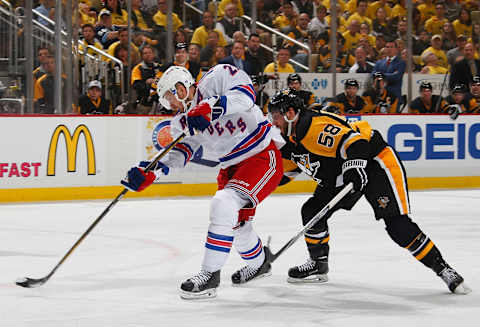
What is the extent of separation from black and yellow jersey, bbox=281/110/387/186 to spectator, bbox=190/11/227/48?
18.8ft

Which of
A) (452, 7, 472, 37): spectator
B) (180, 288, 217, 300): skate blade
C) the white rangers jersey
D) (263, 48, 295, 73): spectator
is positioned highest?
(452, 7, 472, 37): spectator

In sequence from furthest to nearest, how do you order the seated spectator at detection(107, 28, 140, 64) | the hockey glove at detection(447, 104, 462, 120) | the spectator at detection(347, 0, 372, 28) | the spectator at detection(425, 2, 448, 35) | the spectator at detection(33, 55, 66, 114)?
the spectator at detection(425, 2, 448, 35) → the spectator at detection(347, 0, 372, 28) → the hockey glove at detection(447, 104, 462, 120) → the seated spectator at detection(107, 28, 140, 64) → the spectator at detection(33, 55, 66, 114)

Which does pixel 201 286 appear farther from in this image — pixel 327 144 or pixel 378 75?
pixel 378 75

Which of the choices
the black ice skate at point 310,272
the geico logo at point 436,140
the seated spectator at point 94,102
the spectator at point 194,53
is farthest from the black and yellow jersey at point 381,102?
the black ice skate at point 310,272

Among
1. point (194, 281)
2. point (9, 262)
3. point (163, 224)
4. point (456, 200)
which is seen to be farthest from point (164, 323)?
point (456, 200)

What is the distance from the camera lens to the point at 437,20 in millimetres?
12633

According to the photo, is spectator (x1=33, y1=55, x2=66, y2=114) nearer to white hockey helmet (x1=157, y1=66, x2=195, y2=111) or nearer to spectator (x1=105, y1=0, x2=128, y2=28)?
spectator (x1=105, y1=0, x2=128, y2=28)

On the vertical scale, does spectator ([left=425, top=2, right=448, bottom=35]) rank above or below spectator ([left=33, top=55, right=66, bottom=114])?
above

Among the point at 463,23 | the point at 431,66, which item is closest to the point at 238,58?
the point at 431,66

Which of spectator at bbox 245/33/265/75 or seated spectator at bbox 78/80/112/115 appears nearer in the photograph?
seated spectator at bbox 78/80/112/115

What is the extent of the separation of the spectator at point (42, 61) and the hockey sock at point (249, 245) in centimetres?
513

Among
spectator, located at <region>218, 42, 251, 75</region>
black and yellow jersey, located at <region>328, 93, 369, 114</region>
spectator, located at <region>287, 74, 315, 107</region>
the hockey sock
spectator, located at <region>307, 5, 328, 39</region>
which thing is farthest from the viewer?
spectator, located at <region>307, 5, 328, 39</region>

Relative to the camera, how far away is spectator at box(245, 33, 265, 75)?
10.4 meters

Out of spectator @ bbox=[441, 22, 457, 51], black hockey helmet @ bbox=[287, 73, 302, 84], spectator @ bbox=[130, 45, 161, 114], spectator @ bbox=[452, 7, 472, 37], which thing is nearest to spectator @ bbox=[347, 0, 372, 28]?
spectator @ bbox=[441, 22, 457, 51]
